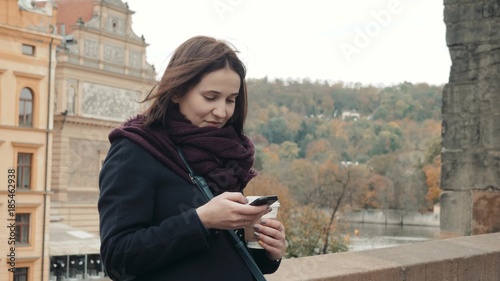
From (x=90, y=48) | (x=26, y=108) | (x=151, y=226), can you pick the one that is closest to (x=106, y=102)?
(x=90, y=48)

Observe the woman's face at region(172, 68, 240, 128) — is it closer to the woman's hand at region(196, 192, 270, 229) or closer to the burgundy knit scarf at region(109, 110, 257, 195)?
the burgundy knit scarf at region(109, 110, 257, 195)

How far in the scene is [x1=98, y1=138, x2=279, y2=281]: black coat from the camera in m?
1.26

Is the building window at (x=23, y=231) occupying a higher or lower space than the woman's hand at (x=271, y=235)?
lower

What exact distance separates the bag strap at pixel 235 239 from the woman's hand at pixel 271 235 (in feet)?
0.15

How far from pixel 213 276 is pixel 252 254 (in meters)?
0.20

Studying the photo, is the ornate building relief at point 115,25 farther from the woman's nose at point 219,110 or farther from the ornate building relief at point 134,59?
the woman's nose at point 219,110

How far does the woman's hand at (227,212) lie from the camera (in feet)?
4.15

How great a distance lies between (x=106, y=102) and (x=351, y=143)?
3673 cm

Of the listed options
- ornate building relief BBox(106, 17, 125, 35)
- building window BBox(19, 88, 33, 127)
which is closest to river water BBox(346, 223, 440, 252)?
ornate building relief BBox(106, 17, 125, 35)

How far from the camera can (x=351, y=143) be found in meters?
57.6

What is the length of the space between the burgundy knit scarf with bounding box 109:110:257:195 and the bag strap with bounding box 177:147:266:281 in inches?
0.5

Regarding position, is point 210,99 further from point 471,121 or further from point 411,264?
point 471,121

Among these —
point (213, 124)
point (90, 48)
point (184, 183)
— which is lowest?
point (184, 183)

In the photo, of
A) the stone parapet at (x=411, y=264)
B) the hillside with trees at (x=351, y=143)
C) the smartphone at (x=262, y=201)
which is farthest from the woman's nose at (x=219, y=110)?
the hillside with trees at (x=351, y=143)
